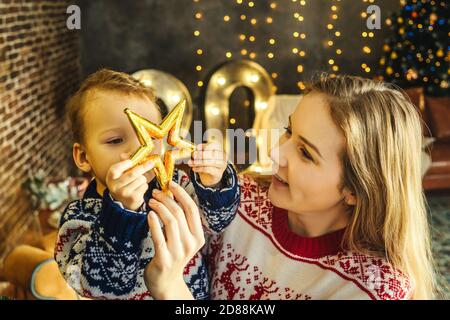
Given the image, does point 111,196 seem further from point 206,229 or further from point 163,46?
point 163,46

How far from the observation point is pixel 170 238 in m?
0.46

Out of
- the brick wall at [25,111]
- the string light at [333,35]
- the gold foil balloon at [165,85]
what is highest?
the string light at [333,35]

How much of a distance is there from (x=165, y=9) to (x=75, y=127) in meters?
0.42

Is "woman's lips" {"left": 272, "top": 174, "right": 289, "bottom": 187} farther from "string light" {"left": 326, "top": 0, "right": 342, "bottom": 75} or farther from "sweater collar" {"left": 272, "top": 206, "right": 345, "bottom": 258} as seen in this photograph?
"string light" {"left": 326, "top": 0, "right": 342, "bottom": 75}

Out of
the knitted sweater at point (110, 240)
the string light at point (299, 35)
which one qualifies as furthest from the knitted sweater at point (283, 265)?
the string light at point (299, 35)

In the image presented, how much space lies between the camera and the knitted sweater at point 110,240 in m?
0.48

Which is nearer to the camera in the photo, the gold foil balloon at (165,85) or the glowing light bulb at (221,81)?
the gold foil balloon at (165,85)

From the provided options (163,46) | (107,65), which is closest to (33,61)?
(163,46)

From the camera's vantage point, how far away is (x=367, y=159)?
0.68 metres

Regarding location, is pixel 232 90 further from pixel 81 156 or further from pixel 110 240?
pixel 110 240

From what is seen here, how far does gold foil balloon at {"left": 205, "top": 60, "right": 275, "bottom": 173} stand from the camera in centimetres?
87

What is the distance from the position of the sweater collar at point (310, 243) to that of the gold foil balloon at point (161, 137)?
0.31m

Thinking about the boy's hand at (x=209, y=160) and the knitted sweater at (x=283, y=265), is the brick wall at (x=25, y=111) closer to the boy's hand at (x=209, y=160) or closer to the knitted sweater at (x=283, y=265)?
the knitted sweater at (x=283, y=265)

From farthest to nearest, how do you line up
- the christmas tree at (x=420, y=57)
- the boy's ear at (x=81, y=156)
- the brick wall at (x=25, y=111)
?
the christmas tree at (x=420, y=57)
the brick wall at (x=25, y=111)
the boy's ear at (x=81, y=156)
